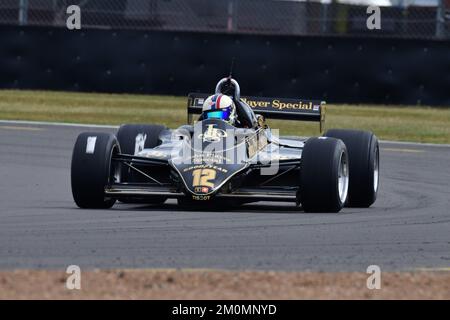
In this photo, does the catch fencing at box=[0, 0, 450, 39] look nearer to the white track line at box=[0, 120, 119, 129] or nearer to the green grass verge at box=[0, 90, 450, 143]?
the green grass verge at box=[0, 90, 450, 143]

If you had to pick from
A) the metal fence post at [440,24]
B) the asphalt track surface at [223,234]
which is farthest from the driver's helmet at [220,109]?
the metal fence post at [440,24]

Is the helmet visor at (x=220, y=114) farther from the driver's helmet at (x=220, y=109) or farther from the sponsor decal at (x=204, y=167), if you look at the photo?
the sponsor decal at (x=204, y=167)

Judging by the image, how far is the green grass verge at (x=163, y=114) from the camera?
898 inches

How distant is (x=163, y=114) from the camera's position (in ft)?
81.8

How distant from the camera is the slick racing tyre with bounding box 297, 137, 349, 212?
11.5 m

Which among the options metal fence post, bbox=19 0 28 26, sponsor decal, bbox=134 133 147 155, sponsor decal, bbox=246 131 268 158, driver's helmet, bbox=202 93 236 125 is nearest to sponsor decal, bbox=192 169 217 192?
sponsor decal, bbox=246 131 268 158

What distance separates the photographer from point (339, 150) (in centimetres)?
1177

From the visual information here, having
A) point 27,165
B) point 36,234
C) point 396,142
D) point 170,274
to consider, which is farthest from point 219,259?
point 396,142

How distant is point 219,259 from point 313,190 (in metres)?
2.88

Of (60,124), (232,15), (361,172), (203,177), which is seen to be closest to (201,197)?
(203,177)

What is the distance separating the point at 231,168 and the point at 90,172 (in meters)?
1.30

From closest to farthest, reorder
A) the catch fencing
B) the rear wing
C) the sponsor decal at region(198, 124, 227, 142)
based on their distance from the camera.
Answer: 1. the sponsor decal at region(198, 124, 227, 142)
2. the rear wing
3. the catch fencing

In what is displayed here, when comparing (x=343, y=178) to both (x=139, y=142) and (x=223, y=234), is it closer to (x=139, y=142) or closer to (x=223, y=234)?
(x=139, y=142)
